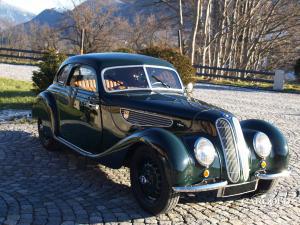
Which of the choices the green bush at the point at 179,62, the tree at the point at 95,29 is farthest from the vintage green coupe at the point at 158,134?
the tree at the point at 95,29

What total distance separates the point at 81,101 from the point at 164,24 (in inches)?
988

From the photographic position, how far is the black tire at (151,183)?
4.25 meters

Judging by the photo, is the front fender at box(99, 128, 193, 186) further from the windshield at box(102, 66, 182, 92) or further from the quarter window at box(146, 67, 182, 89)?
the quarter window at box(146, 67, 182, 89)

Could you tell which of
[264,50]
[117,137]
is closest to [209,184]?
[117,137]

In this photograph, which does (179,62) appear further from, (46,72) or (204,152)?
(204,152)

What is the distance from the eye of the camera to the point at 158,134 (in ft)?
14.5

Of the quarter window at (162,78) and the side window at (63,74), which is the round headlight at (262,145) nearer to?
the quarter window at (162,78)

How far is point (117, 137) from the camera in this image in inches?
208

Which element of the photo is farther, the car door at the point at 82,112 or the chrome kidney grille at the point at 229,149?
the car door at the point at 82,112

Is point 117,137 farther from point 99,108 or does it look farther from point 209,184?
point 209,184

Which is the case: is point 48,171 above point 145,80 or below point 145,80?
below

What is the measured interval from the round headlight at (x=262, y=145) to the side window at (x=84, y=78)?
2.41m

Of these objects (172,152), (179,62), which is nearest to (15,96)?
(179,62)

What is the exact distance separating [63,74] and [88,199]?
8.98 ft
